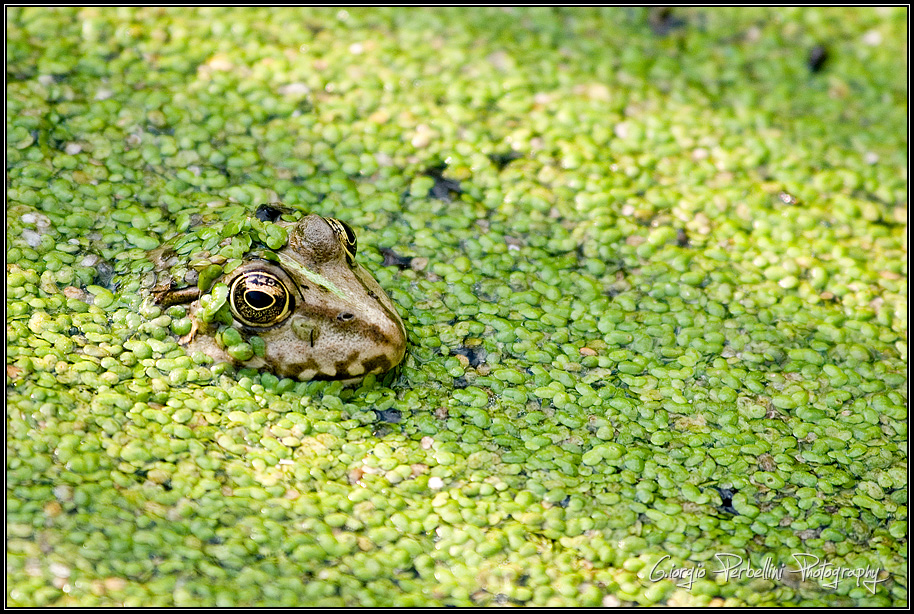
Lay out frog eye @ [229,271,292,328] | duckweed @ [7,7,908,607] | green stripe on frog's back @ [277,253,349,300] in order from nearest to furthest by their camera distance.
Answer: duckweed @ [7,7,908,607]
frog eye @ [229,271,292,328]
green stripe on frog's back @ [277,253,349,300]

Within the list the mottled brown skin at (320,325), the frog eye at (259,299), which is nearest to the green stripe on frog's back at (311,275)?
the mottled brown skin at (320,325)

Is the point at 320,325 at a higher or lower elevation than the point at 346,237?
lower

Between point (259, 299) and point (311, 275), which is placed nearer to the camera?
point (259, 299)

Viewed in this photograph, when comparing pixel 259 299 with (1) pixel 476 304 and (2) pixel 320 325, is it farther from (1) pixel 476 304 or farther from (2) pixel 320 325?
Answer: (1) pixel 476 304

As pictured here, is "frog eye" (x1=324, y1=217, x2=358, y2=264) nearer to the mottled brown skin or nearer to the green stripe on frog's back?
the mottled brown skin

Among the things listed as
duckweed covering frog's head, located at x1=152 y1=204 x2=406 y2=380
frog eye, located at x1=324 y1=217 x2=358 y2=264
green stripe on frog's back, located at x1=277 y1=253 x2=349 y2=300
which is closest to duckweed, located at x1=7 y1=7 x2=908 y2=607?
duckweed covering frog's head, located at x1=152 y1=204 x2=406 y2=380

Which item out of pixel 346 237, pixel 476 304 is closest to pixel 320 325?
pixel 346 237

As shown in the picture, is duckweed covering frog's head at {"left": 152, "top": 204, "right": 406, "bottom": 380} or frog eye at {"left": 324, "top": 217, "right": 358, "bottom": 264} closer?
duckweed covering frog's head at {"left": 152, "top": 204, "right": 406, "bottom": 380}
